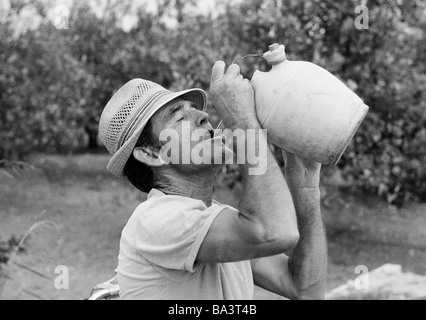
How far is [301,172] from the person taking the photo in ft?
8.04

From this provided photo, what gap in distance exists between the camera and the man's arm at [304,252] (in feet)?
7.78

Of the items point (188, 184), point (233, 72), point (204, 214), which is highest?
point (233, 72)

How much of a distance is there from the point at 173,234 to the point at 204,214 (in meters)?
0.11

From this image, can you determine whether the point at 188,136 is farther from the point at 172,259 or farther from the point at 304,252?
the point at 304,252

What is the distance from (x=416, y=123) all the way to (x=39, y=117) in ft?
23.0

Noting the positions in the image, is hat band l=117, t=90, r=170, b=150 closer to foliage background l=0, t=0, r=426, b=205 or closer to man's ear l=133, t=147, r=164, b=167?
man's ear l=133, t=147, r=164, b=167

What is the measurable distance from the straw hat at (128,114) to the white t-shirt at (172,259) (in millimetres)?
191

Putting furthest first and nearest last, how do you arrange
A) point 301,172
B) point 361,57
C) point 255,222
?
point 361,57 < point 301,172 < point 255,222

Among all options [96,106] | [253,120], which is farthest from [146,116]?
[96,106]

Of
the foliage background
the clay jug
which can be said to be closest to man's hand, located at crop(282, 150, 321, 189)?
the clay jug

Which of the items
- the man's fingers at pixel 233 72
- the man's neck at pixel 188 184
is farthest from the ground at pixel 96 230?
the man's fingers at pixel 233 72

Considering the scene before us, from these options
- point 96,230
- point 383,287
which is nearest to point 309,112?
point 383,287

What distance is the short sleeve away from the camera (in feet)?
6.74

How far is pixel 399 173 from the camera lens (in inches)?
354
